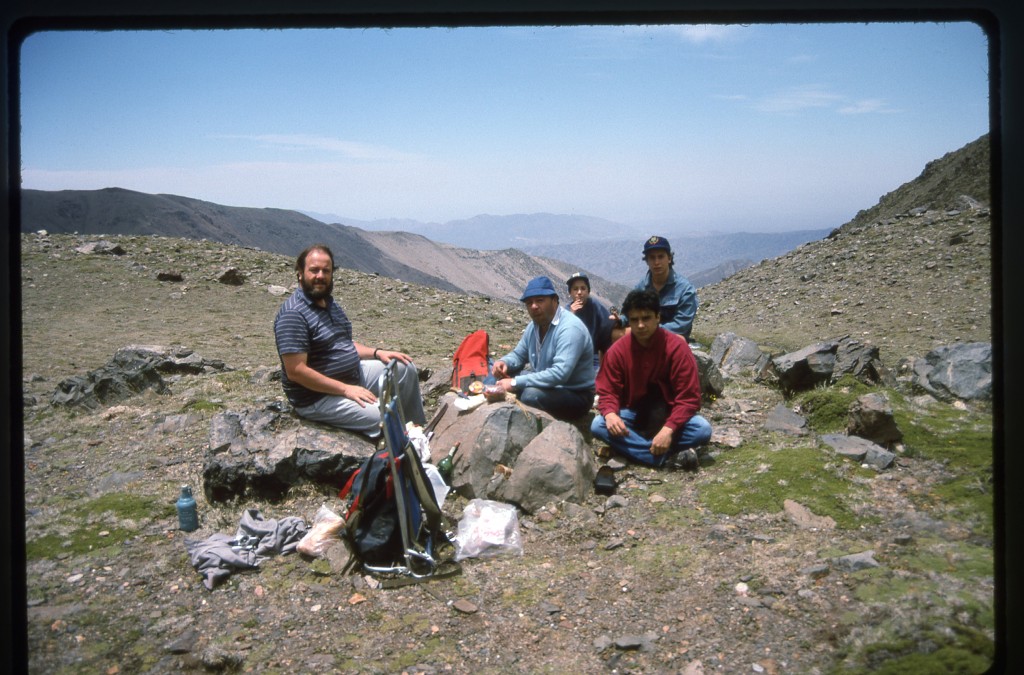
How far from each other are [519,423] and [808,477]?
2292mm

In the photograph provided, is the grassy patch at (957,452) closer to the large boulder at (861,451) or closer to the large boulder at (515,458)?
the large boulder at (861,451)

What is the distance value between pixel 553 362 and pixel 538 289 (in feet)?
2.31

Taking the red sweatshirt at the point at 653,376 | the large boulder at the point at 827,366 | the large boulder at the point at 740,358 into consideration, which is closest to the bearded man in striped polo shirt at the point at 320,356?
the red sweatshirt at the point at 653,376

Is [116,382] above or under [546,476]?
above

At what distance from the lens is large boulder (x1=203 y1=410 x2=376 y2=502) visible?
4.93 metres

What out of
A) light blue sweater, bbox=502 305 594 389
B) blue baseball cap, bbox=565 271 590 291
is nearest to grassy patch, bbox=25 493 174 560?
light blue sweater, bbox=502 305 594 389

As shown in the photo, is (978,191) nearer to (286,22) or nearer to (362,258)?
(286,22)

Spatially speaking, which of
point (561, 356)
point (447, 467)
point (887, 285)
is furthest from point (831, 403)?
point (887, 285)

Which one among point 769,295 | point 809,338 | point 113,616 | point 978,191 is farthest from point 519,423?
point 978,191

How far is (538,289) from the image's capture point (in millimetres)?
5898

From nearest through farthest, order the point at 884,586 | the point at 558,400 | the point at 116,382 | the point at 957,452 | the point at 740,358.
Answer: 1. the point at 884,586
2. the point at 957,452
3. the point at 558,400
4. the point at 116,382
5. the point at 740,358

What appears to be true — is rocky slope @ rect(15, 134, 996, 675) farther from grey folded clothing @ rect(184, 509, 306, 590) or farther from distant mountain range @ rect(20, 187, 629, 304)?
distant mountain range @ rect(20, 187, 629, 304)

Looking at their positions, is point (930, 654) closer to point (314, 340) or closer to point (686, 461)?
point (686, 461)

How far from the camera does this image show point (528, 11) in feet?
8.11
